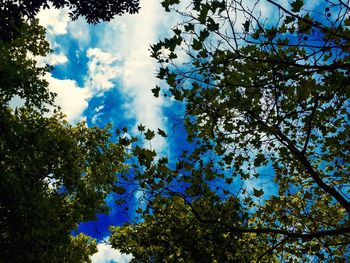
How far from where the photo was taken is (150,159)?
5227 millimetres

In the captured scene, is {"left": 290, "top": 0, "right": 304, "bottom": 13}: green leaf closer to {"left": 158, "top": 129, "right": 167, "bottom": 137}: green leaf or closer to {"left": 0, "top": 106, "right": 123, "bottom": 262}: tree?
{"left": 158, "top": 129, "right": 167, "bottom": 137}: green leaf

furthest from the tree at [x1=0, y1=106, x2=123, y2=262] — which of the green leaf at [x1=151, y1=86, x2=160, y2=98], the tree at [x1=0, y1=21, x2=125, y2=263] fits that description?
the green leaf at [x1=151, y1=86, x2=160, y2=98]

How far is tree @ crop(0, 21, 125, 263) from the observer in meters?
13.4

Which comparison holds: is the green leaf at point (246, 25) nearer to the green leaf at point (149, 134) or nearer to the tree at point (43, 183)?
the green leaf at point (149, 134)

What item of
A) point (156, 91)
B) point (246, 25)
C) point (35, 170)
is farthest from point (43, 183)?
point (246, 25)

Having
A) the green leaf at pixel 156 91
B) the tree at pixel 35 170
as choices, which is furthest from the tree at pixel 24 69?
the green leaf at pixel 156 91

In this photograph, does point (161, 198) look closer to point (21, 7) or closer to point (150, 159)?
point (150, 159)

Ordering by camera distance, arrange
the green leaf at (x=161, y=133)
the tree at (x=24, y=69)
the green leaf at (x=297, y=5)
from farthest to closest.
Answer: the tree at (x=24, y=69) → the green leaf at (x=161, y=133) → the green leaf at (x=297, y=5)

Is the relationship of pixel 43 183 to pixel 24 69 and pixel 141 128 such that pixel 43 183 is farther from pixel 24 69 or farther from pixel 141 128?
pixel 141 128

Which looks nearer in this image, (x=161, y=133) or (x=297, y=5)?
(x=297, y=5)

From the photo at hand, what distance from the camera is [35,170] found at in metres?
16.0

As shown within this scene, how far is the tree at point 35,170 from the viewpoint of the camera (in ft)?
44.1

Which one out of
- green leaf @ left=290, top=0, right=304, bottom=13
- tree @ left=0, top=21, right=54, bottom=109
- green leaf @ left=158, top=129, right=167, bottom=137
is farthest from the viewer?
tree @ left=0, top=21, right=54, bottom=109

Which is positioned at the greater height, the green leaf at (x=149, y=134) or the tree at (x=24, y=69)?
the tree at (x=24, y=69)
